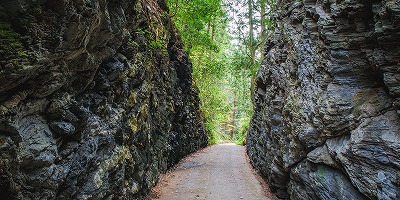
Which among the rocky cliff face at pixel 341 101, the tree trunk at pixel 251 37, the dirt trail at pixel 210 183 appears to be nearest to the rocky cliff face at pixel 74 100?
the dirt trail at pixel 210 183

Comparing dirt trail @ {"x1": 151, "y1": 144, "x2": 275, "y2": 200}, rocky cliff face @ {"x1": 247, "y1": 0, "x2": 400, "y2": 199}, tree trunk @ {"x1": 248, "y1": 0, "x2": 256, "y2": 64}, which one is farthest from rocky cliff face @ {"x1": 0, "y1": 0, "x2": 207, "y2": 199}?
tree trunk @ {"x1": 248, "y1": 0, "x2": 256, "y2": 64}

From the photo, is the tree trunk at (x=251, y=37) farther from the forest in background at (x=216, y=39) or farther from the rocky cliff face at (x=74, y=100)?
the rocky cliff face at (x=74, y=100)

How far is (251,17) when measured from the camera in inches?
977

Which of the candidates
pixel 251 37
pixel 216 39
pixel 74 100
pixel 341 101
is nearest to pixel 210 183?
pixel 341 101

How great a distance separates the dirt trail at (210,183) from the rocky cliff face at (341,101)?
160 centimetres

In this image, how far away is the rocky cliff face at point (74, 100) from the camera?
3918mm

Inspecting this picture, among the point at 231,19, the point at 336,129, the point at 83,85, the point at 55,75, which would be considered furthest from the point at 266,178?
the point at 231,19

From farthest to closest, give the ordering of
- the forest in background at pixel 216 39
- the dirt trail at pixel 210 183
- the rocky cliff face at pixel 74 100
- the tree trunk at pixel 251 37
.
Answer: the tree trunk at pixel 251 37 → the forest in background at pixel 216 39 → the dirt trail at pixel 210 183 → the rocky cliff face at pixel 74 100

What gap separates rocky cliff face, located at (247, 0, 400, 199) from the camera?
16.5 ft

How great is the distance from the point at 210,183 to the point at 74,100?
7.98 meters

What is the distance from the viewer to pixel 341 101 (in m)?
6.34

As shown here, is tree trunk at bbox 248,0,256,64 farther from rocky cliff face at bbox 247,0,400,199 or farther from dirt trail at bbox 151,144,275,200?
rocky cliff face at bbox 247,0,400,199

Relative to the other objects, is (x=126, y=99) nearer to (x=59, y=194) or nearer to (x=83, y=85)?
(x=83, y=85)

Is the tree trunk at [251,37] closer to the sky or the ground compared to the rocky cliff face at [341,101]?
closer to the sky
